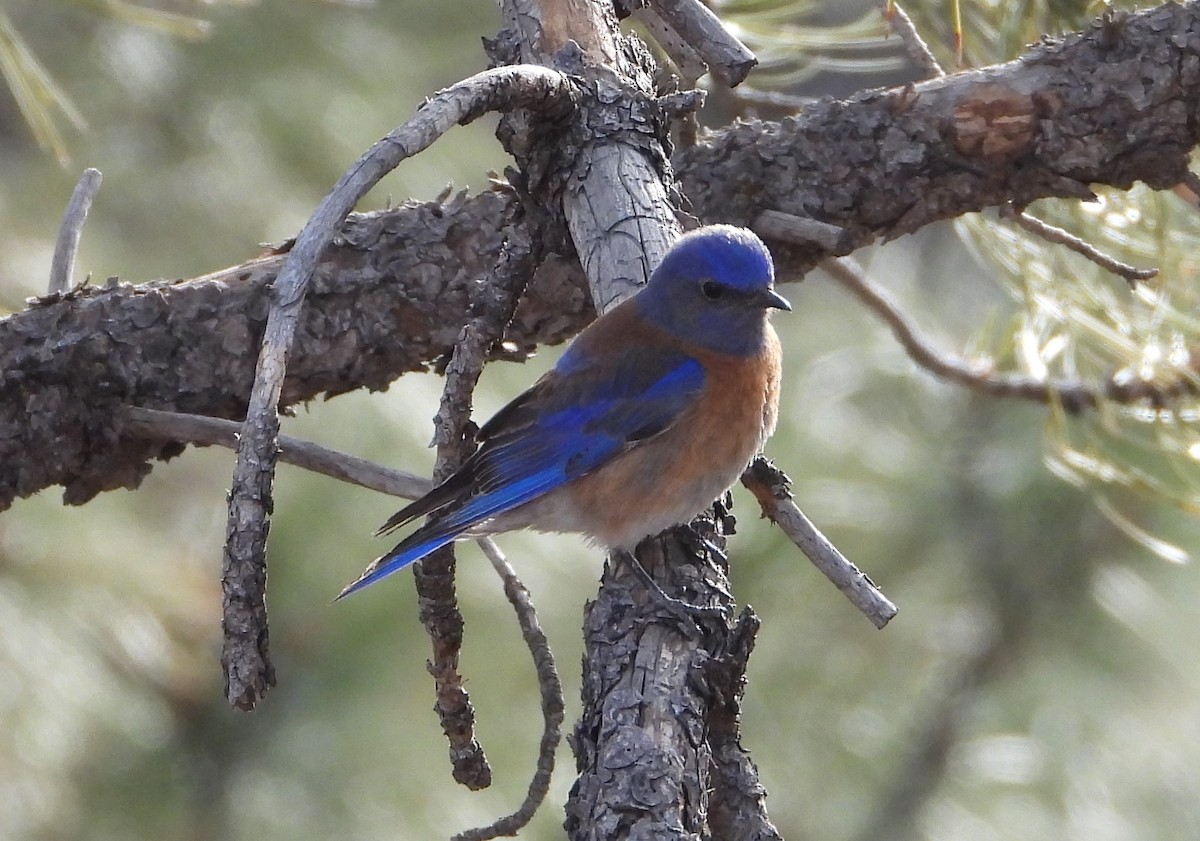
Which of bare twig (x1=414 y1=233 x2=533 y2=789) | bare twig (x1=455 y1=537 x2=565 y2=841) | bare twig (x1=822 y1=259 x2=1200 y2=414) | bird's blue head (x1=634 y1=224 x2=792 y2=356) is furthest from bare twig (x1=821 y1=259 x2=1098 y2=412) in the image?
bare twig (x1=414 y1=233 x2=533 y2=789)

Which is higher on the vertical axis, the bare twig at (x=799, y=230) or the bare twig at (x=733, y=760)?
the bare twig at (x=799, y=230)

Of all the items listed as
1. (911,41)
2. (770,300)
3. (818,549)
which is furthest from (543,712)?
(911,41)

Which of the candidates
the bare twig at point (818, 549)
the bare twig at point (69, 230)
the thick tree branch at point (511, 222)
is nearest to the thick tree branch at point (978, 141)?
the thick tree branch at point (511, 222)

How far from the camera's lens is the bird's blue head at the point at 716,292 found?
232cm

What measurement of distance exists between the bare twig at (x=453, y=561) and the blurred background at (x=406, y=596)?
2094 mm

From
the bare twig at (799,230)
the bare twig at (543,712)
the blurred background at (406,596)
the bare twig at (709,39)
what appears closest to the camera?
the bare twig at (543,712)

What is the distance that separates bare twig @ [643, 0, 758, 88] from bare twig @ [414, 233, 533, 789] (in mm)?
442

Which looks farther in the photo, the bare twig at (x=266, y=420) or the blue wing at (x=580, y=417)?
the blue wing at (x=580, y=417)

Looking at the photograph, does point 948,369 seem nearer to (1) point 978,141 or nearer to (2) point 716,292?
(2) point 716,292

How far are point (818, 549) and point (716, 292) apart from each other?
0.76 metres

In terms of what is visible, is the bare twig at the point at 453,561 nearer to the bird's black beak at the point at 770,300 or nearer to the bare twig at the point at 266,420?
the bare twig at the point at 266,420

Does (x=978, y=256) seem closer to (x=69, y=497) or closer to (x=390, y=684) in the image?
(x=69, y=497)

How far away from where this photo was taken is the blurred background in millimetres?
3889

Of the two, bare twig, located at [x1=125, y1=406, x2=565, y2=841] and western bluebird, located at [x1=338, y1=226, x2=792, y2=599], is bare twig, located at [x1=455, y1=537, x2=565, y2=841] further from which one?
western bluebird, located at [x1=338, y1=226, x2=792, y2=599]
